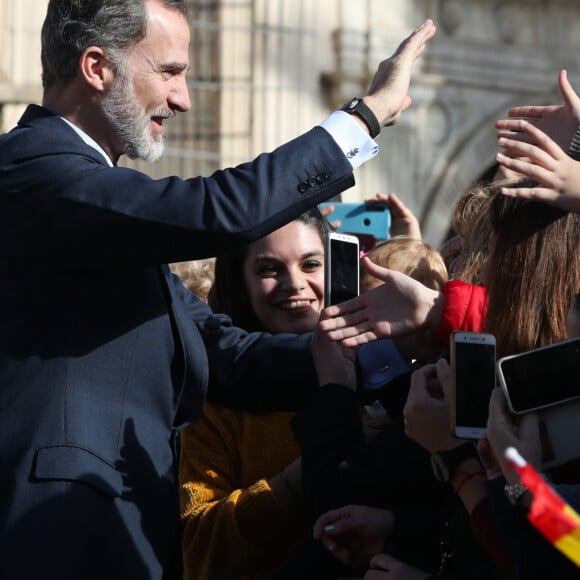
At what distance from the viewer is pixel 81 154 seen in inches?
104

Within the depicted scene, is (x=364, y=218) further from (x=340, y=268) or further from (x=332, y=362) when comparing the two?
(x=332, y=362)

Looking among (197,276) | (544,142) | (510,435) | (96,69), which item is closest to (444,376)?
(510,435)

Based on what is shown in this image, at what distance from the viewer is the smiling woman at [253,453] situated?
289 centimetres

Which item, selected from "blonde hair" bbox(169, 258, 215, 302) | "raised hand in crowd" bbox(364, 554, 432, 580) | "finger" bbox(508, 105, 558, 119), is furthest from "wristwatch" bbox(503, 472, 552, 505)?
"blonde hair" bbox(169, 258, 215, 302)

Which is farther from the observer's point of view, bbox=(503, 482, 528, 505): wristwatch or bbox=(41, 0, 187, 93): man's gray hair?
bbox=(41, 0, 187, 93): man's gray hair

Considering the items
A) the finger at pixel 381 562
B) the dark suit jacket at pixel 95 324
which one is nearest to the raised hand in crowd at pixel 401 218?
the dark suit jacket at pixel 95 324

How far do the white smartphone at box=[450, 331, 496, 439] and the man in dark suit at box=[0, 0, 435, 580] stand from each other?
16.6 inches

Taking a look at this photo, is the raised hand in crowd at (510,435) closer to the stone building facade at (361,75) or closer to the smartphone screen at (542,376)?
the smartphone screen at (542,376)

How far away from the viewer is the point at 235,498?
2932 millimetres

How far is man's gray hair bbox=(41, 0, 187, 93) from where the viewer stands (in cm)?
276

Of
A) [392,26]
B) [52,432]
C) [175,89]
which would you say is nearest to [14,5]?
[392,26]

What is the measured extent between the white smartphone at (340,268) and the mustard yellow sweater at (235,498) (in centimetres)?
33

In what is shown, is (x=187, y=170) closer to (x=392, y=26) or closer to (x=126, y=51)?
(x=392, y=26)

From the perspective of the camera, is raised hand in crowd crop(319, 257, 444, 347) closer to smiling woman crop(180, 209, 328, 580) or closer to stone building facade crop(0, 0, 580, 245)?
smiling woman crop(180, 209, 328, 580)
